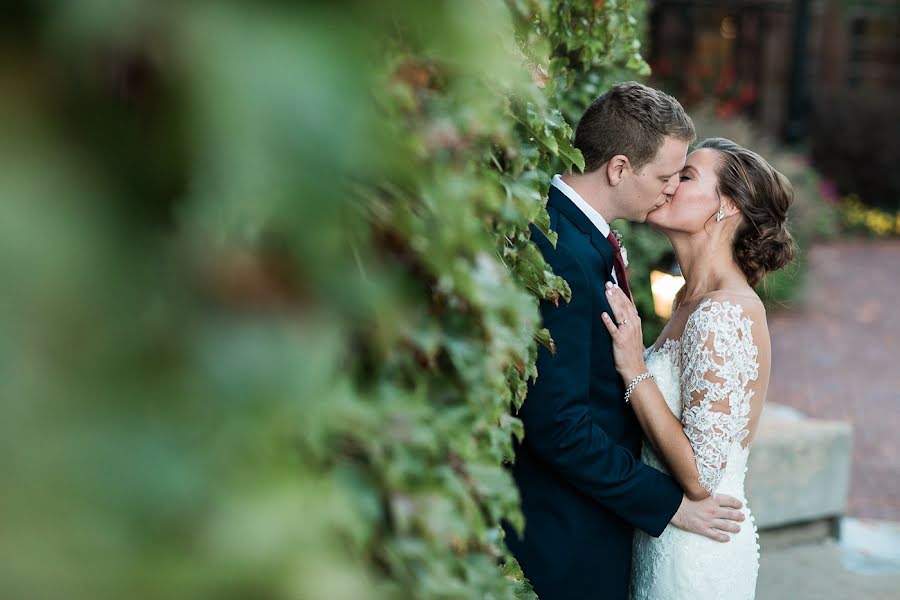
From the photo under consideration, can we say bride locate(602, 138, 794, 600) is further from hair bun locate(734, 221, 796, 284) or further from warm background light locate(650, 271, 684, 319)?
warm background light locate(650, 271, 684, 319)

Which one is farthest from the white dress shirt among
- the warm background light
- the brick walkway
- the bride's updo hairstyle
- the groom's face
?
the brick walkway

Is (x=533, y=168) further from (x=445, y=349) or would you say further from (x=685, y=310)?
(x=685, y=310)

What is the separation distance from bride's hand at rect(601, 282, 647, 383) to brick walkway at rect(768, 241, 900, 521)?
3789mm

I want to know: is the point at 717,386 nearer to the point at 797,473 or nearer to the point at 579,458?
the point at 579,458

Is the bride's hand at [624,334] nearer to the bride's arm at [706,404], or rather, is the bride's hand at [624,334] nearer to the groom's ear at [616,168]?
the bride's arm at [706,404]

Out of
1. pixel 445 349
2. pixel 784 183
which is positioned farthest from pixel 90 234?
pixel 784 183

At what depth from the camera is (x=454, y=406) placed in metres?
1.25

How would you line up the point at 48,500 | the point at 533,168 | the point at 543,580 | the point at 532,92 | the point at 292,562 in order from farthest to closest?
1. the point at 543,580
2. the point at 533,168
3. the point at 532,92
4. the point at 292,562
5. the point at 48,500


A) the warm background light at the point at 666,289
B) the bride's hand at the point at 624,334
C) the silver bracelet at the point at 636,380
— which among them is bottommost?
the silver bracelet at the point at 636,380

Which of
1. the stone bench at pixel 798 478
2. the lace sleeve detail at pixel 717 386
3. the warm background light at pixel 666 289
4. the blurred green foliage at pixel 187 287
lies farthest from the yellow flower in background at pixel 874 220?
the blurred green foliage at pixel 187 287

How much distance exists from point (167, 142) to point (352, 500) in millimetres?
418

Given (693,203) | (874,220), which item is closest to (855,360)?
(874,220)

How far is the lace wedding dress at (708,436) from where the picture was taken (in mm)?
2760

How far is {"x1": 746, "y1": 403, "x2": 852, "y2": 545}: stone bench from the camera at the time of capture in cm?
495
